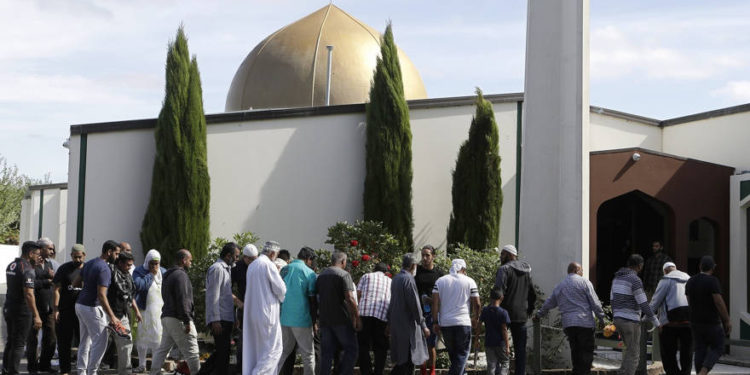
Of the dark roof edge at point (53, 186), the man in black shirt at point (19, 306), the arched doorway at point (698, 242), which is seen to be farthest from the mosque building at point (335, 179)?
the dark roof edge at point (53, 186)

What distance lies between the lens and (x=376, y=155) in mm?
17984

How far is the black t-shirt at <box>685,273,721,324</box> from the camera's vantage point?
40.4 ft

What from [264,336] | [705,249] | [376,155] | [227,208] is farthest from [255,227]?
[705,249]

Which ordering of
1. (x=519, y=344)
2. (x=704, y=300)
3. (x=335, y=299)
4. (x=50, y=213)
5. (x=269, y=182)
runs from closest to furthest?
(x=335, y=299) < (x=519, y=344) < (x=704, y=300) < (x=269, y=182) < (x=50, y=213)

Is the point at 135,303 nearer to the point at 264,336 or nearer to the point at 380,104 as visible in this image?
the point at 264,336

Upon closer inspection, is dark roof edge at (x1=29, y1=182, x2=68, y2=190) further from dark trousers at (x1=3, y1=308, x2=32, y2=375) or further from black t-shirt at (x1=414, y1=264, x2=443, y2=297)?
black t-shirt at (x1=414, y1=264, x2=443, y2=297)

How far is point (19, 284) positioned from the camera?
1204 cm

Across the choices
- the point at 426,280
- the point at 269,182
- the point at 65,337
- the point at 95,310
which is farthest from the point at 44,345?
the point at 269,182

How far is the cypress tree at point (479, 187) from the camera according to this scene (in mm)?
17812

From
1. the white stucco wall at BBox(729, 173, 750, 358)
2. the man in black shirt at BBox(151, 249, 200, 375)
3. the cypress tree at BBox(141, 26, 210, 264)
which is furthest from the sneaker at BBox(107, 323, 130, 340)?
the white stucco wall at BBox(729, 173, 750, 358)

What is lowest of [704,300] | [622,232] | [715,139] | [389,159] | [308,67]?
[704,300]

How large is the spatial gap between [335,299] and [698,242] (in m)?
11.7

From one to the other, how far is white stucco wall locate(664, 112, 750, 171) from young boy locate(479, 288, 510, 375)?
368 inches

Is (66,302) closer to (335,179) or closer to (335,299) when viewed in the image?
(335,299)
